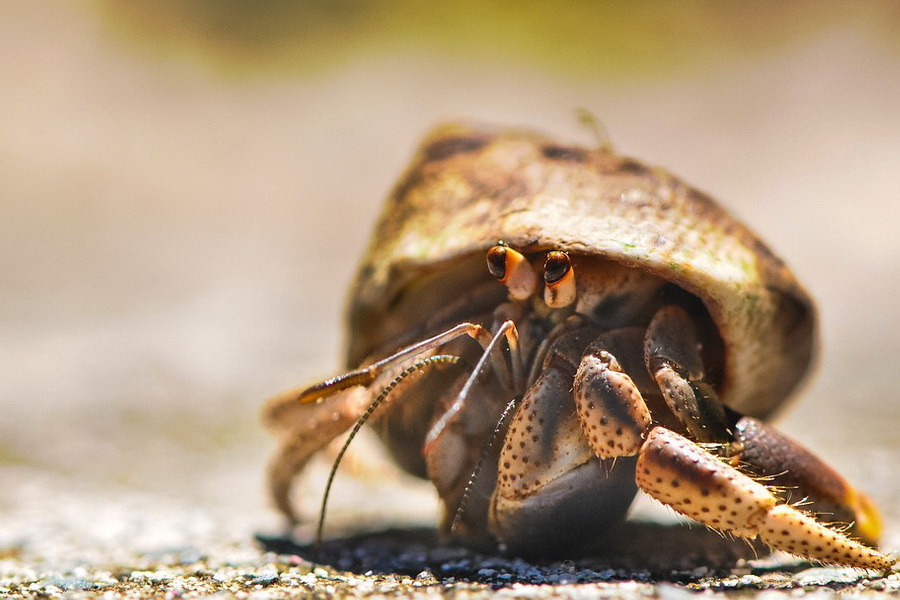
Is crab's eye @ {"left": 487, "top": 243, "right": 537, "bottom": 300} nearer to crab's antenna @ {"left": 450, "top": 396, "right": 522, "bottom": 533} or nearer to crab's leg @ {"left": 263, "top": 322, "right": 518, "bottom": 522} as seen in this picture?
crab's leg @ {"left": 263, "top": 322, "right": 518, "bottom": 522}

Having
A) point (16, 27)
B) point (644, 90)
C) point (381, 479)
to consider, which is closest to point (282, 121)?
point (16, 27)

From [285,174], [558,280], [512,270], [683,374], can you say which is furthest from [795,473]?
[285,174]

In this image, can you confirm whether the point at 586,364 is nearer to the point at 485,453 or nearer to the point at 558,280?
the point at 558,280

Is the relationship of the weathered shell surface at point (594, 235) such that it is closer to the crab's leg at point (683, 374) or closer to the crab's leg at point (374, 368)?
the crab's leg at point (683, 374)

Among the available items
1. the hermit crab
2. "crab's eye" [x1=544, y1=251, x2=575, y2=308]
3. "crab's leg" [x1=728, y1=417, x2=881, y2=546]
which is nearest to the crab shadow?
the hermit crab

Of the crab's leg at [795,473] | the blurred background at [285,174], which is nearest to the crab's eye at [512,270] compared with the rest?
the crab's leg at [795,473]

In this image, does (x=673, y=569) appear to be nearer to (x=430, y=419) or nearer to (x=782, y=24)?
(x=430, y=419)
